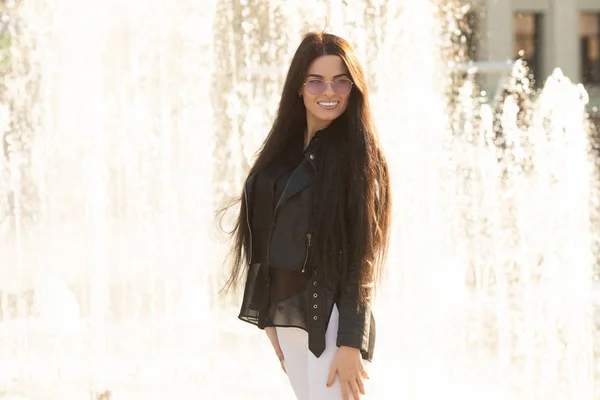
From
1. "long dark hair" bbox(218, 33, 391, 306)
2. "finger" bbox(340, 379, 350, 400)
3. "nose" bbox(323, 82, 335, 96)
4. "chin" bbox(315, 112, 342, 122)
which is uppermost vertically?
"nose" bbox(323, 82, 335, 96)

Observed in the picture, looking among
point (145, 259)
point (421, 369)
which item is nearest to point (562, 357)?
point (421, 369)

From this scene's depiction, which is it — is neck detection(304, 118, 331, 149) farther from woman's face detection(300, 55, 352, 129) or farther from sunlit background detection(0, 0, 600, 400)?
sunlit background detection(0, 0, 600, 400)

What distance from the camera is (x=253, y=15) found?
1634 centimetres

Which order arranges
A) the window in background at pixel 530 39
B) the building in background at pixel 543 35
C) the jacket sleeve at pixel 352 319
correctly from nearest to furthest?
the jacket sleeve at pixel 352 319
the building in background at pixel 543 35
the window in background at pixel 530 39

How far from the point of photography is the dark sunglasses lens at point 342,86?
2389 millimetres

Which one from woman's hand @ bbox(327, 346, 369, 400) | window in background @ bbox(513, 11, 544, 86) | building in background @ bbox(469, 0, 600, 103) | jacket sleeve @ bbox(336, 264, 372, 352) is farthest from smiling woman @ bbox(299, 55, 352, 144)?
window in background @ bbox(513, 11, 544, 86)

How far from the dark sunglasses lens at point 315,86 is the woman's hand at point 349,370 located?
63cm

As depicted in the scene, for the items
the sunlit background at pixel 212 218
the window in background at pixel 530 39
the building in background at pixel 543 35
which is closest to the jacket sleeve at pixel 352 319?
the sunlit background at pixel 212 218

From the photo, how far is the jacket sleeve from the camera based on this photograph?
2262mm

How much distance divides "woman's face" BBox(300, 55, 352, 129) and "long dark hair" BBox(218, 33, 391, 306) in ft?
0.05

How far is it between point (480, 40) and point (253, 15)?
1069cm

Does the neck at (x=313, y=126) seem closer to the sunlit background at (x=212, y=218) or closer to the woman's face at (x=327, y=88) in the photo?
the woman's face at (x=327, y=88)

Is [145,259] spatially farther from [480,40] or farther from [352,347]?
[480,40]

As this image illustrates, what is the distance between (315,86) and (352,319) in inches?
22.9
